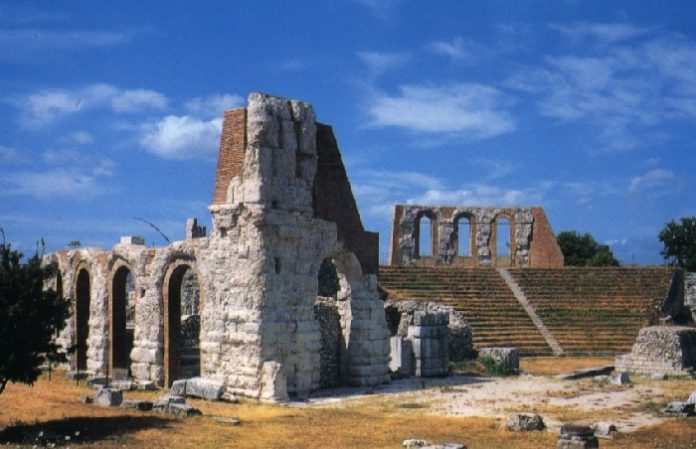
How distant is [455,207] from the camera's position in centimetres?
4609

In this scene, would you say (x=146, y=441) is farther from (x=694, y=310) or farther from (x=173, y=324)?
(x=694, y=310)

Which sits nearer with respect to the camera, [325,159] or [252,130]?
[252,130]

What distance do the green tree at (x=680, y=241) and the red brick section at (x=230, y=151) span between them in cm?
3968

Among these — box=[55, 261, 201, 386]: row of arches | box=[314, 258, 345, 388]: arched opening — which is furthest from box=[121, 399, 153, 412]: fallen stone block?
box=[314, 258, 345, 388]: arched opening

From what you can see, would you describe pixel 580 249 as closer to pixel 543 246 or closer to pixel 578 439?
pixel 543 246

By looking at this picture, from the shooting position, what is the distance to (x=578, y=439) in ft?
43.0

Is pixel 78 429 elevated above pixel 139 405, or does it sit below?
below

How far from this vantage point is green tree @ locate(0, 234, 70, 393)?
14547 millimetres

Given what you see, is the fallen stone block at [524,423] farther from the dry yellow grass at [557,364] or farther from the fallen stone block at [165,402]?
the dry yellow grass at [557,364]

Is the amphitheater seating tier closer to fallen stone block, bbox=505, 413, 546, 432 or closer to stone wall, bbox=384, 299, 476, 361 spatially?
stone wall, bbox=384, 299, 476, 361

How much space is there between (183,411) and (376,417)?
3.79 meters

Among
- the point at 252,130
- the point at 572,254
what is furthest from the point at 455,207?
the point at 252,130

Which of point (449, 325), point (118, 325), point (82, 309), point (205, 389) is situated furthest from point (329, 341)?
point (82, 309)

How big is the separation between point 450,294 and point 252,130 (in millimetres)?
17829
